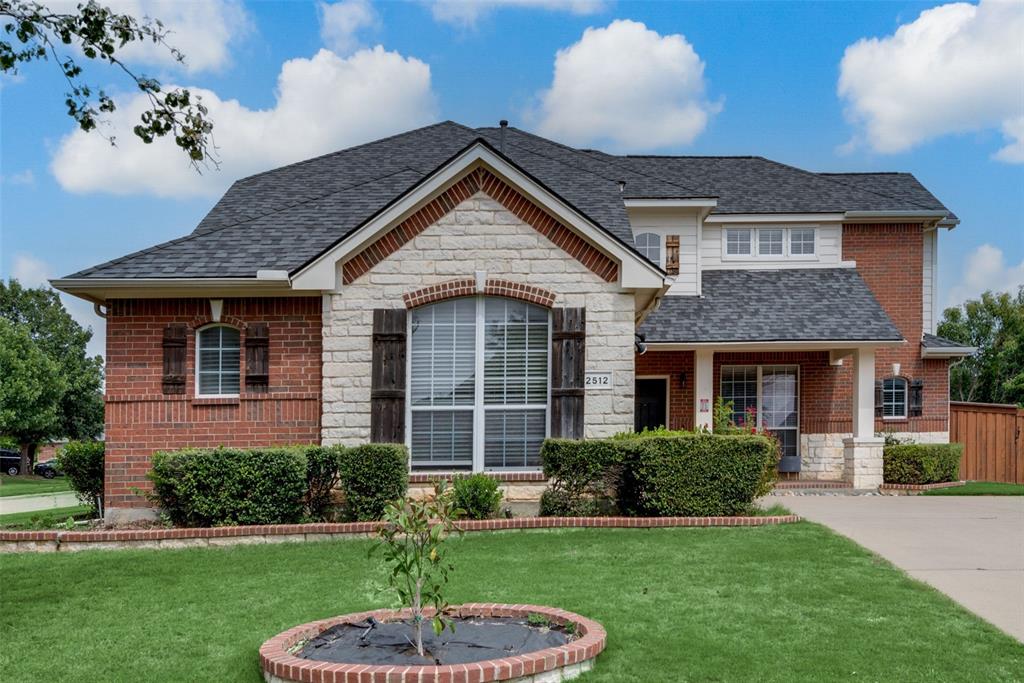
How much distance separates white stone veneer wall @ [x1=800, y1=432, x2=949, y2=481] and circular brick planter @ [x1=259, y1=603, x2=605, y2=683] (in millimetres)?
14084

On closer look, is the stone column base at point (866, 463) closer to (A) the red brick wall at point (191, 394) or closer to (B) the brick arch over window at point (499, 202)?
(B) the brick arch over window at point (499, 202)

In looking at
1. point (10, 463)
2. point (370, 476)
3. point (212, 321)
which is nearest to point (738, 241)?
point (370, 476)

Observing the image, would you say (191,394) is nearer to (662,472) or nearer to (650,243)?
(662,472)

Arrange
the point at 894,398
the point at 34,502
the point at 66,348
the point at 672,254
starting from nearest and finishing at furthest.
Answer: the point at 672,254 < the point at 894,398 < the point at 34,502 < the point at 66,348

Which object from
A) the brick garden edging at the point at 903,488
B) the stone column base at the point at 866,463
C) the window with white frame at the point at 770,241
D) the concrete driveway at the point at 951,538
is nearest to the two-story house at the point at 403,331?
the concrete driveway at the point at 951,538

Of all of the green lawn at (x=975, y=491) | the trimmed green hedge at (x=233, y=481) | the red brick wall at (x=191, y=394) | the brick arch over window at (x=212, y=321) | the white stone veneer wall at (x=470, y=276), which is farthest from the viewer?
the green lawn at (x=975, y=491)

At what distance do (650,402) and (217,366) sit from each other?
9.61 m

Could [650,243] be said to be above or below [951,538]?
above

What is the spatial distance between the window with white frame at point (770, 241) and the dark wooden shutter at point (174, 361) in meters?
13.5

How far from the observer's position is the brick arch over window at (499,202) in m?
13.8

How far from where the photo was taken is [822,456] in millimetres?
20172

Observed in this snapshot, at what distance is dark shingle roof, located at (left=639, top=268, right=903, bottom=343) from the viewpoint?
60.4 feet

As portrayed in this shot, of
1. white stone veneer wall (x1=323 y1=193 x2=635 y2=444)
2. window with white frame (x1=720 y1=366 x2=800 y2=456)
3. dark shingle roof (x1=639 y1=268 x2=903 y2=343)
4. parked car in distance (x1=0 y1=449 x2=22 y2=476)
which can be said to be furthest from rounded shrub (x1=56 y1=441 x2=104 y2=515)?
parked car in distance (x1=0 y1=449 x2=22 y2=476)

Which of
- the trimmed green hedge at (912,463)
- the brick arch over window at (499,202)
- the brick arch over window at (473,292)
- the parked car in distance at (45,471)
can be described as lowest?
the parked car in distance at (45,471)
